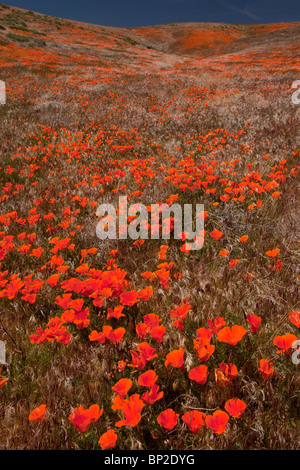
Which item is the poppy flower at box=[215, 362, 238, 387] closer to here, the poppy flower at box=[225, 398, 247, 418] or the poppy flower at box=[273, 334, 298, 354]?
the poppy flower at box=[225, 398, 247, 418]

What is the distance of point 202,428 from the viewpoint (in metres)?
1.57

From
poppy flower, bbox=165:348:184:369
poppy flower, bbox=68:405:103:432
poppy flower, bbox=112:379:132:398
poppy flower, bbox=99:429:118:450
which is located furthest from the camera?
poppy flower, bbox=165:348:184:369

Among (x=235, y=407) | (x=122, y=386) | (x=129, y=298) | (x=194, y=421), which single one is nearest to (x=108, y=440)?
(x=122, y=386)

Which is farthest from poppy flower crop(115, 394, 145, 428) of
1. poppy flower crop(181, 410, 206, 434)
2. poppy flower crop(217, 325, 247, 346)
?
poppy flower crop(217, 325, 247, 346)

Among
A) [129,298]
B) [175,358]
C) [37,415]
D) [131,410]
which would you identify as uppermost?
[129,298]

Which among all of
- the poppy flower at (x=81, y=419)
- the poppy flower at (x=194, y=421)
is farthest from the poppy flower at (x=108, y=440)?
the poppy flower at (x=194, y=421)

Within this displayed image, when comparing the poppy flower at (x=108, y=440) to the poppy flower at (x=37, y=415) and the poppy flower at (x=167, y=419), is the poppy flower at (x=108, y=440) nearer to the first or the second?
the poppy flower at (x=167, y=419)

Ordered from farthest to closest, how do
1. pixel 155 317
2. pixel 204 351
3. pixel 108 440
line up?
pixel 155 317, pixel 204 351, pixel 108 440

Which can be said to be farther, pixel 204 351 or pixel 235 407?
pixel 204 351

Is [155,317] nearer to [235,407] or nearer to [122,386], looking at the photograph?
[122,386]

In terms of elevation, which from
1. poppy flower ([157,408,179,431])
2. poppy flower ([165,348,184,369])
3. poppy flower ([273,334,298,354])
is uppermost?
poppy flower ([273,334,298,354])

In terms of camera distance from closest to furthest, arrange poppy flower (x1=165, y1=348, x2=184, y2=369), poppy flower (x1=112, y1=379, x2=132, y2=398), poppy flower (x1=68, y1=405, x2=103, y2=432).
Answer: poppy flower (x1=68, y1=405, x2=103, y2=432), poppy flower (x1=112, y1=379, x2=132, y2=398), poppy flower (x1=165, y1=348, x2=184, y2=369)
